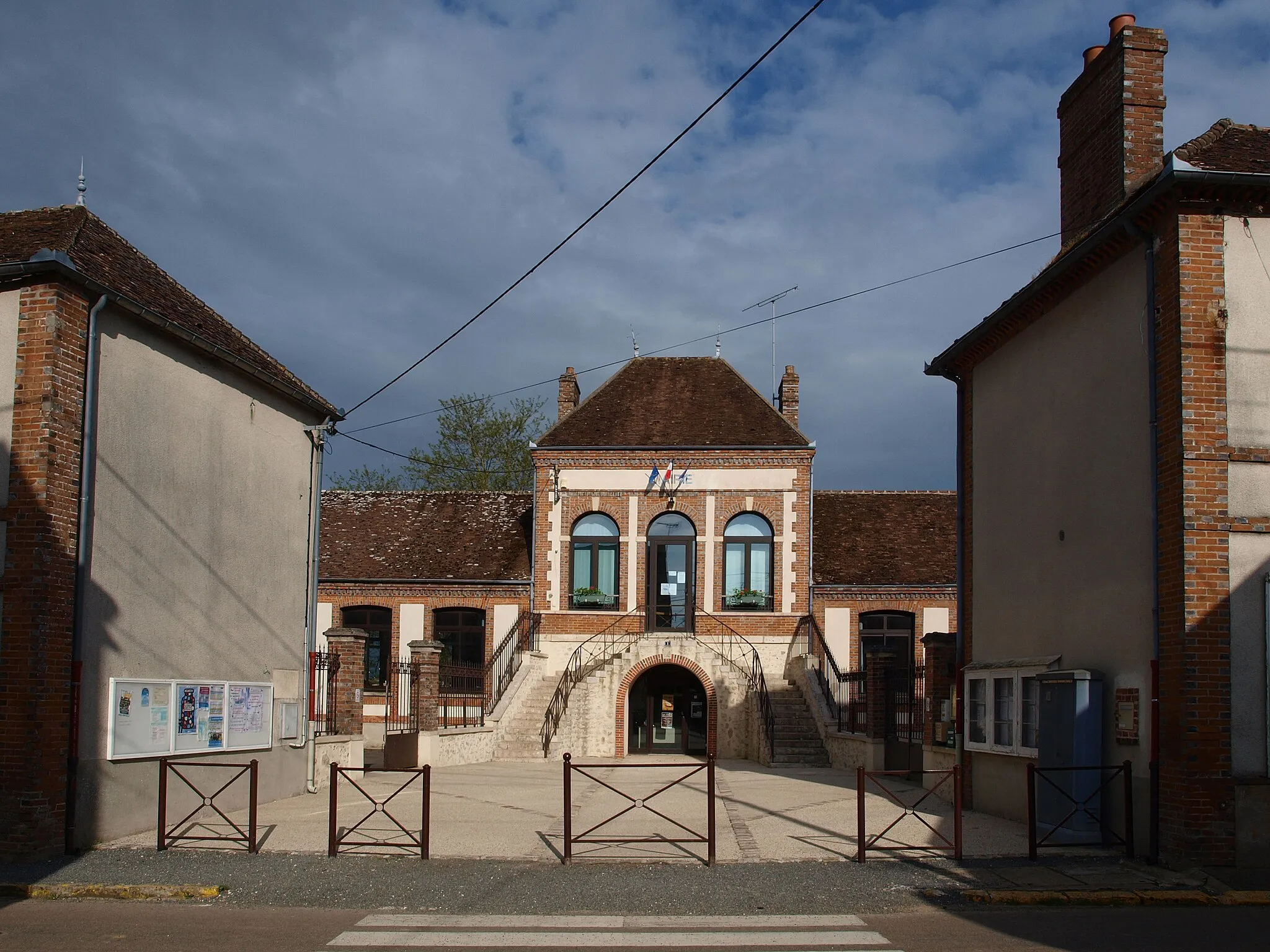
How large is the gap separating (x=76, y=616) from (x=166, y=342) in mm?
3449

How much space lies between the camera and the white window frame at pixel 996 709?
1362cm

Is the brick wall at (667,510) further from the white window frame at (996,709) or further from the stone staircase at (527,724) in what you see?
the white window frame at (996,709)

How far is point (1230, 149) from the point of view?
11531mm

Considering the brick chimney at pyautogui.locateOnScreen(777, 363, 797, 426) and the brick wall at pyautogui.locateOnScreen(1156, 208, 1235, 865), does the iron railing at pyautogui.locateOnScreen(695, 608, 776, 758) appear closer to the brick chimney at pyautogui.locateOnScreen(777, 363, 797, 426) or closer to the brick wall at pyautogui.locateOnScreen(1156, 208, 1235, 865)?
the brick chimney at pyautogui.locateOnScreen(777, 363, 797, 426)

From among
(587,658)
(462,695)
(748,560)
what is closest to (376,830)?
(462,695)

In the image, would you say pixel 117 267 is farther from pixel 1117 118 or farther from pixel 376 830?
pixel 1117 118

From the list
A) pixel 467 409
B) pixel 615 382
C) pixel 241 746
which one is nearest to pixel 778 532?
pixel 615 382

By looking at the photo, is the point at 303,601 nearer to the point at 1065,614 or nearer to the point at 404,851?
the point at 404,851

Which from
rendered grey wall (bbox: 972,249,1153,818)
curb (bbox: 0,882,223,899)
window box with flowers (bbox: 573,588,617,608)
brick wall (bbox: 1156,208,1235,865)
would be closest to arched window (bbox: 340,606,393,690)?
window box with flowers (bbox: 573,588,617,608)

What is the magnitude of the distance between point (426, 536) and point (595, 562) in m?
5.08

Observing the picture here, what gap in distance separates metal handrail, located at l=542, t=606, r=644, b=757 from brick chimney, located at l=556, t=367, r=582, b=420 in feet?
18.9

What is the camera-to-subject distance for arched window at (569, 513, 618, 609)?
28141 millimetres

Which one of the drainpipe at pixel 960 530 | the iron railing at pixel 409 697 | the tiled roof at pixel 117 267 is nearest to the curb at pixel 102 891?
the tiled roof at pixel 117 267

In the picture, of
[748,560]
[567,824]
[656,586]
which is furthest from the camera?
[656,586]
